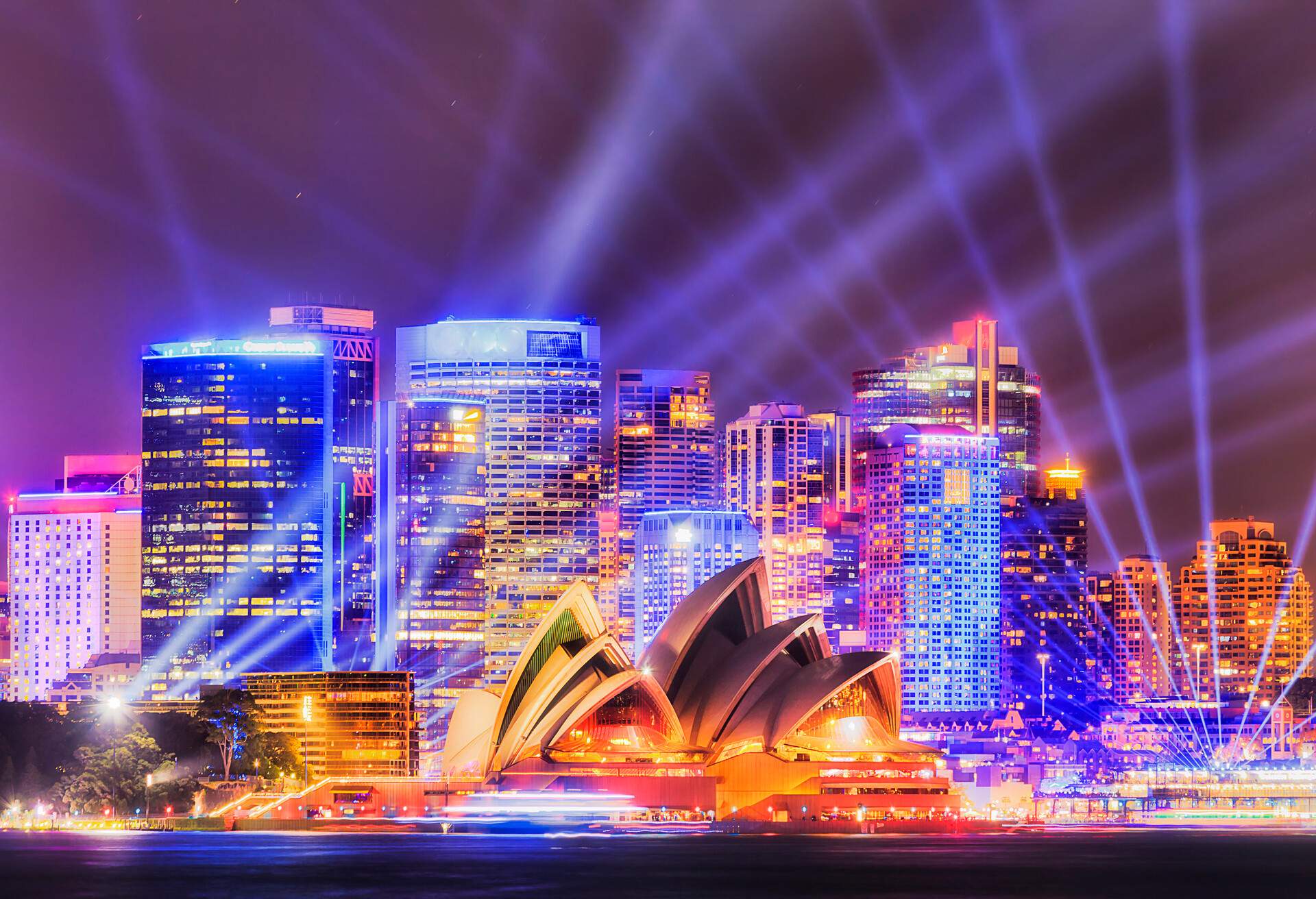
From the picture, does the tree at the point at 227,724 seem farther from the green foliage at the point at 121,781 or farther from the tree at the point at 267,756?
the green foliage at the point at 121,781

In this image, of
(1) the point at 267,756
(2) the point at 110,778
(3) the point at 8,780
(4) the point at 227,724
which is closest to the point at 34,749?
(3) the point at 8,780

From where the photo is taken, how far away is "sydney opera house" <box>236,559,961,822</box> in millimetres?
176500

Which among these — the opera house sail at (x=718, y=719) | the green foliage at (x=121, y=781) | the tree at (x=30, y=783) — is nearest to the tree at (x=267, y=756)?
the green foliage at (x=121, y=781)

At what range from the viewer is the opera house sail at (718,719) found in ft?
579

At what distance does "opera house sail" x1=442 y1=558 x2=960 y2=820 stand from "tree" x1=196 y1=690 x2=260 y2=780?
1977 cm

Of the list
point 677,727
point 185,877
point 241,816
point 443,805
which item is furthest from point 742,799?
point 185,877

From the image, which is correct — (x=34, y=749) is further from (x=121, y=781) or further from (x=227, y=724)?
(x=227, y=724)

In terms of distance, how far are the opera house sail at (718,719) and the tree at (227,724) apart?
64.9 ft

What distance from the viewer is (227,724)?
7603 inches

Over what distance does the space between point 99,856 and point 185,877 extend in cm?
1740

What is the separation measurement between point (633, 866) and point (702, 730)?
4877cm

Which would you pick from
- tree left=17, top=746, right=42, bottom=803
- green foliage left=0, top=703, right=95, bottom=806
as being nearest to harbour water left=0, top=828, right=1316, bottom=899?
tree left=17, top=746, right=42, bottom=803

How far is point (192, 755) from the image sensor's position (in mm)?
191375

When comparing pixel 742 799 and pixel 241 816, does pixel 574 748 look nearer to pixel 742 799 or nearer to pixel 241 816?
pixel 742 799
